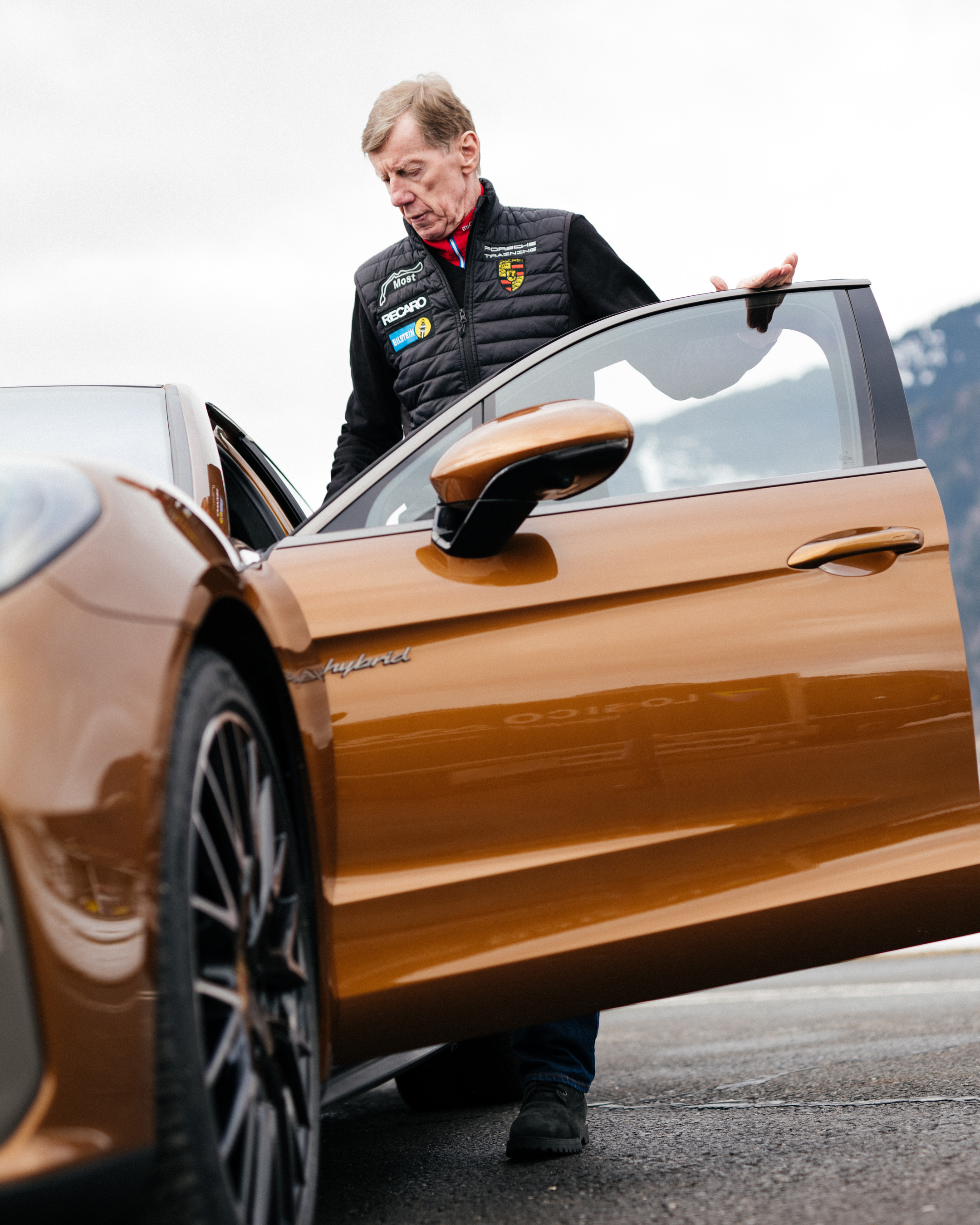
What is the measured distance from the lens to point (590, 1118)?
3078 millimetres

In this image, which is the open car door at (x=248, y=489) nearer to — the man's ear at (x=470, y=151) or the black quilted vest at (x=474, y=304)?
the black quilted vest at (x=474, y=304)

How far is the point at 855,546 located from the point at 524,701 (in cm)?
64

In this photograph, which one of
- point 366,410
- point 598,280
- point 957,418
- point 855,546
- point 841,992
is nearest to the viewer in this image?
point 855,546

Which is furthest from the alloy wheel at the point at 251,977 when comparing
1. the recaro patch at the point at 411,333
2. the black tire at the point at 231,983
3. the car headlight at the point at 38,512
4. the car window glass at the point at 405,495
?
the recaro patch at the point at 411,333

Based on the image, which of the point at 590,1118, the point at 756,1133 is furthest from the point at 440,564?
the point at 590,1118

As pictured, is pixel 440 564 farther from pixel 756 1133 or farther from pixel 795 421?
pixel 756 1133

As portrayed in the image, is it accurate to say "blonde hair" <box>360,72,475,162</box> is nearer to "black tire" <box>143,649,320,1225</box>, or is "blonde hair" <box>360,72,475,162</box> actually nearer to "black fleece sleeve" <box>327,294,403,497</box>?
"black fleece sleeve" <box>327,294,403,497</box>

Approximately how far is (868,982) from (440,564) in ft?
29.1

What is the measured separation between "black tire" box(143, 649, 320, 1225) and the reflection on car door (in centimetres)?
18

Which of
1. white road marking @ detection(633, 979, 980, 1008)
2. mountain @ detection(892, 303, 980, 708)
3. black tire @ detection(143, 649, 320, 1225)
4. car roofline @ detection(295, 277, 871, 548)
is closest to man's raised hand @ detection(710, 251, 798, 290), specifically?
car roofline @ detection(295, 277, 871, 548)

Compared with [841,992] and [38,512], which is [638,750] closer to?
[38,512]

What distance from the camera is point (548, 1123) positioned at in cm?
249

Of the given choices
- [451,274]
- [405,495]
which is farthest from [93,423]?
[451,274]

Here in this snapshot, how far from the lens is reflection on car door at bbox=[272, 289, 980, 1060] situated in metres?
1.98
